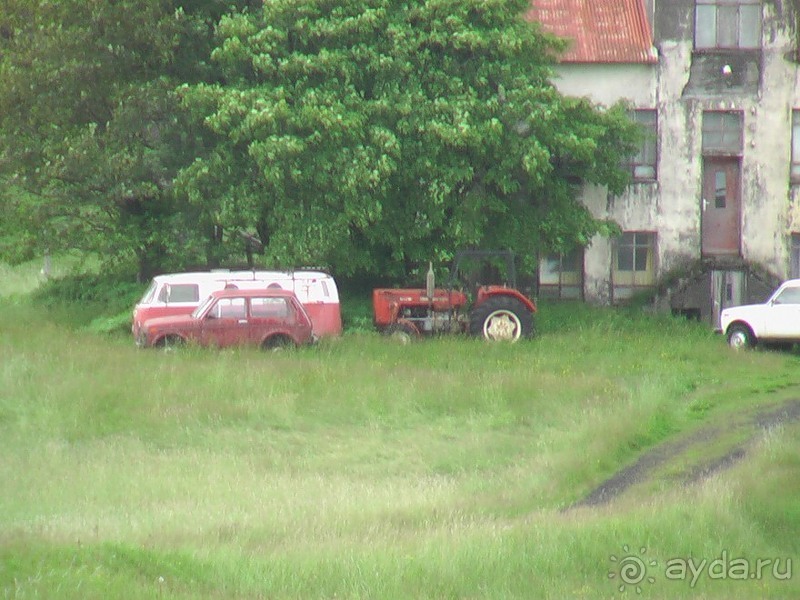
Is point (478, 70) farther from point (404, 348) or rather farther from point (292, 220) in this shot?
point (404, 348)

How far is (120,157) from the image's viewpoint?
3422 centimetres

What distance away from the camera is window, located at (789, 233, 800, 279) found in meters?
36.6

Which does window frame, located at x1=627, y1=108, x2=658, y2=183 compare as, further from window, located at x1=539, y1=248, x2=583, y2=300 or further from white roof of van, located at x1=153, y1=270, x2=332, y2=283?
white roof of van, located at x1=153, y1=270, x2=332, y2=283

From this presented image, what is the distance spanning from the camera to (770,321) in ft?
99.5

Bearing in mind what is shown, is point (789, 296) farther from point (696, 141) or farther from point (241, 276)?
point (241, 276)

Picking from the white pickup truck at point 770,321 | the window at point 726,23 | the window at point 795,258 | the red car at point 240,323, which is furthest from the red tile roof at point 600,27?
the red car at point 240,323

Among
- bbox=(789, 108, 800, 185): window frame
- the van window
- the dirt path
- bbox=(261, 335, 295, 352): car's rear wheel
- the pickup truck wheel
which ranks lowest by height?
the dirt path

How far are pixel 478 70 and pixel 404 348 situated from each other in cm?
775

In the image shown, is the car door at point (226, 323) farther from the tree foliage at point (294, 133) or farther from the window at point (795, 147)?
the window at point (795, 147)

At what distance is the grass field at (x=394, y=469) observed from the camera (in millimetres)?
13383

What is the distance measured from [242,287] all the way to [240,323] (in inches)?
81.1

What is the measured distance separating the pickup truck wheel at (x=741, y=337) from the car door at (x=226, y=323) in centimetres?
1007

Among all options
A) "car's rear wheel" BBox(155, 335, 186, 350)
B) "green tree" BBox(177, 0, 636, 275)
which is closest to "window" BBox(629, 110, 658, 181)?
"green tree" BBox(177, 0, 636, 275)

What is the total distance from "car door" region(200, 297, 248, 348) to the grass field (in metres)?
1.02
